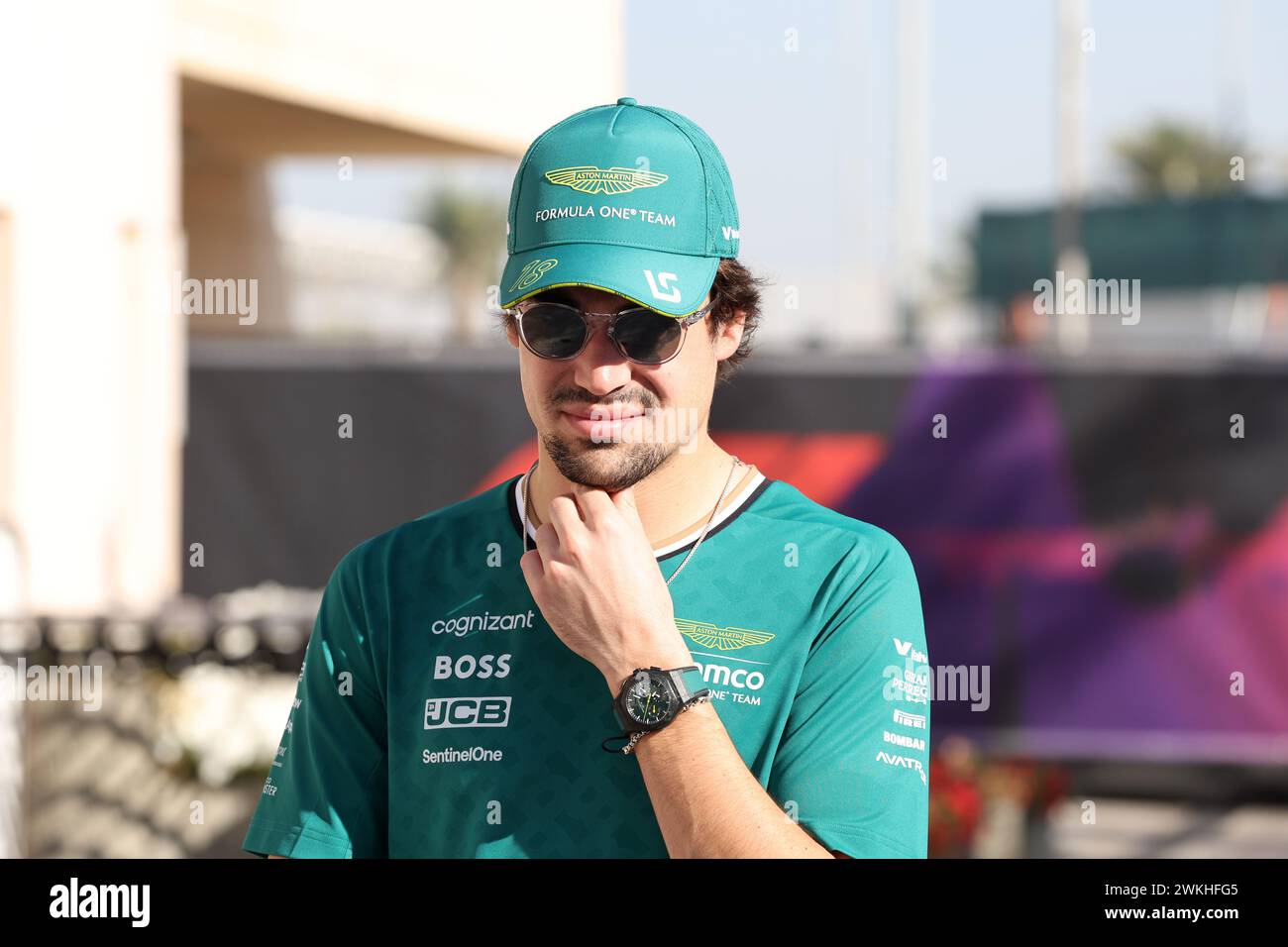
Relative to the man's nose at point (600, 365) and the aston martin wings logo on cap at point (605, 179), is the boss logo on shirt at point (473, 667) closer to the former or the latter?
the man's nose at point (600, 365)

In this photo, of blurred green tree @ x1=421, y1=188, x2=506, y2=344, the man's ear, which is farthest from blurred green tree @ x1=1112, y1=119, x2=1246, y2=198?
the man's ear

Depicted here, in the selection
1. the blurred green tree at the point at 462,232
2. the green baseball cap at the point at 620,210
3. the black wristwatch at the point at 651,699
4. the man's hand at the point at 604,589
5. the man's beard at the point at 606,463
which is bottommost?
the black wristwatch at the point at 651,699

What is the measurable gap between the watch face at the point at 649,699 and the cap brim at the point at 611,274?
0.52m

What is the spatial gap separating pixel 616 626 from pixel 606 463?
0.86 ft

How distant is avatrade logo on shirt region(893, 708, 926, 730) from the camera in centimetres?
202

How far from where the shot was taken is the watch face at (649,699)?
1881 millimetres

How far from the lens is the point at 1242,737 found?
6.83 meters

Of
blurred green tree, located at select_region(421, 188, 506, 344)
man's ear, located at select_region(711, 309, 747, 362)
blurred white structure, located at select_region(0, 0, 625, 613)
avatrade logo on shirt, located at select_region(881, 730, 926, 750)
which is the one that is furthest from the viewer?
blurred green tree, located at select_region(421, 188, 506, 344)

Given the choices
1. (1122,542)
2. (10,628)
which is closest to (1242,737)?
(1122,542)

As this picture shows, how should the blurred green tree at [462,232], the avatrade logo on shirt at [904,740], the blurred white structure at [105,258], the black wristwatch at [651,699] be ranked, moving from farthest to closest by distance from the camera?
the blurred green tree at [462,232], the blurred white structure at [105,258], the avatrade logo on shirt at [904,740], the black wristwatch at [651,699]

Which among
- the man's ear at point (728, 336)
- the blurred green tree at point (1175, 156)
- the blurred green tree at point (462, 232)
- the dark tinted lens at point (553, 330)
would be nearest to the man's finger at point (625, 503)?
the dark tinted lens at point (553, 330)

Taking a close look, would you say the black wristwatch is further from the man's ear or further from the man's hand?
the man's ear

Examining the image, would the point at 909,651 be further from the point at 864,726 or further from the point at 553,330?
the point at 553,330

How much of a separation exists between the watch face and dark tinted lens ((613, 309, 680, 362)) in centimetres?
49
